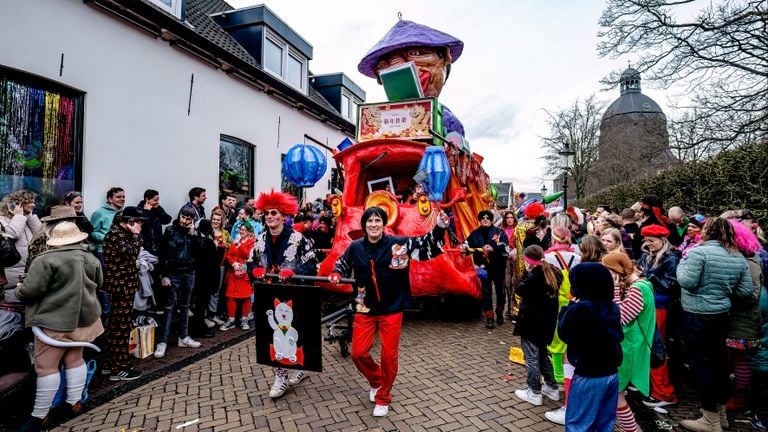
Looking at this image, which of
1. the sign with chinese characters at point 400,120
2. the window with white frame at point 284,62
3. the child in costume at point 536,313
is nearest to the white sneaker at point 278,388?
the child in costume at point 536,313

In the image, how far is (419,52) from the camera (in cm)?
785

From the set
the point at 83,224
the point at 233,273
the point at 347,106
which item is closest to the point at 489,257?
the point at 233,273

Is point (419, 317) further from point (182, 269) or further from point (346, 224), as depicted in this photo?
point (182, 269)

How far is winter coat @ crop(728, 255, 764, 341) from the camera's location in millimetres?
3328

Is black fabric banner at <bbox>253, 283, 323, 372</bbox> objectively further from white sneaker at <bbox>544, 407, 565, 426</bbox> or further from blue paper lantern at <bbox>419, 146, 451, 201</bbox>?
blue paper lantern at <bbox>419, 146, 451, 201</bbox>

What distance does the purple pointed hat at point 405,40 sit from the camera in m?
7.67

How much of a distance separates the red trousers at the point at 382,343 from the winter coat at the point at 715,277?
251 cm

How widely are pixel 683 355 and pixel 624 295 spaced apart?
2.04 metres

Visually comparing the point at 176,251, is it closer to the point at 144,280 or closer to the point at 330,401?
the point at 144,280

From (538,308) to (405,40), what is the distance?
19.8ft

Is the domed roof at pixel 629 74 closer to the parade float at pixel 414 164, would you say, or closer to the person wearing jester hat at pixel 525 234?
the parade float at pixel 414 164

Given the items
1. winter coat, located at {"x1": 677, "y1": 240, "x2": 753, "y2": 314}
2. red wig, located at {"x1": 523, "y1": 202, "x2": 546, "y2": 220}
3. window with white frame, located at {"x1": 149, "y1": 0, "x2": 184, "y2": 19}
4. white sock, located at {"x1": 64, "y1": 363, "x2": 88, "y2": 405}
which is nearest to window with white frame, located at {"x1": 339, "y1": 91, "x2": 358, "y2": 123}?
window with white frame, located at {"x1": 149, "y1": 0, "x2": 184, "y2": 19}

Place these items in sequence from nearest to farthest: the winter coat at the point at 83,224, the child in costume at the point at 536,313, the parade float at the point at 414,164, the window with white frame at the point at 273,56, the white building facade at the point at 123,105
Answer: the child in costume at the point at 536,313 → the winter coat at the point at 83,224 → the white building facade at the point at 123,105 → the parade float at the point at 414,164 → the window with white frame at the point at 273,56

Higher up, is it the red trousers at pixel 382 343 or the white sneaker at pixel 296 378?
the red trousers at pixel 382 343
